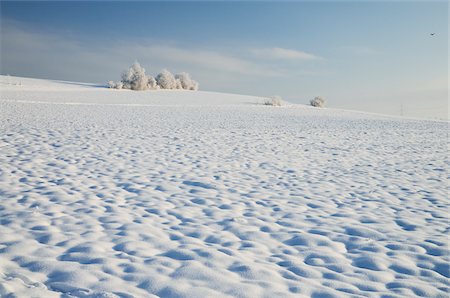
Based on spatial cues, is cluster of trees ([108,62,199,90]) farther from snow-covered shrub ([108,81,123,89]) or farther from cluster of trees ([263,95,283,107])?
cluster of trees ([263,95,283,107])

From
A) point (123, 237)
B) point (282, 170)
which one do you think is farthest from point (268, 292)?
point (282, 170)

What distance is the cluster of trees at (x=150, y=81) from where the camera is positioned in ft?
142

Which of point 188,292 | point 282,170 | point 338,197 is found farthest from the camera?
point 282,170

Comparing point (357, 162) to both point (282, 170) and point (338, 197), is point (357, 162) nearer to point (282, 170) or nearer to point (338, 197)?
point (282, 170)

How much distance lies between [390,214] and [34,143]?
34.0ft

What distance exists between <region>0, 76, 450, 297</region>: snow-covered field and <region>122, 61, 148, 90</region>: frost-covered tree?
3332 centimetres

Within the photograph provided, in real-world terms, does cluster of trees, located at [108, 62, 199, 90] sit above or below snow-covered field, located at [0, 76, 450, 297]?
above

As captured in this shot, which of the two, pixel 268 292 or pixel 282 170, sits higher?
pixel 282 170

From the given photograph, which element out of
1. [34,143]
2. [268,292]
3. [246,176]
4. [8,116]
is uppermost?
[8,116]

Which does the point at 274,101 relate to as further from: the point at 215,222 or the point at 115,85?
the point at 215,222

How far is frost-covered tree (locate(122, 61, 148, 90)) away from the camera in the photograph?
43.2 m

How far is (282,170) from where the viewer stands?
29.7 feet

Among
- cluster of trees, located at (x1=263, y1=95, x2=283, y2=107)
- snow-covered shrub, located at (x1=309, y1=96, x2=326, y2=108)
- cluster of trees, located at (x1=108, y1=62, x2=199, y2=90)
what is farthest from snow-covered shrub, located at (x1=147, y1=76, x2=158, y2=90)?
snow-covered shrub, located at (x1=309, y1=96, x2=326, y2=108)

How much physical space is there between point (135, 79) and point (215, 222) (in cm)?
4108
